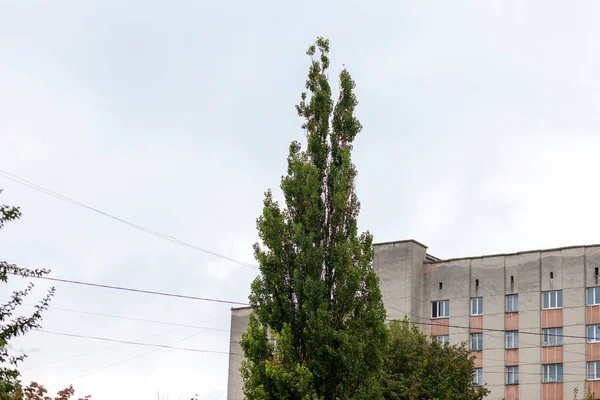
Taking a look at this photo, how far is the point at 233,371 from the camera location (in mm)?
90750

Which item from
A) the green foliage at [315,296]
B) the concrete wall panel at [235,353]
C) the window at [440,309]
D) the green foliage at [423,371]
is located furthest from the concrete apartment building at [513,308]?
the green foliage at [315,296]

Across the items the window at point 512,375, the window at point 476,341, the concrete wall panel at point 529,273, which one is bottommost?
the window at point 512,375

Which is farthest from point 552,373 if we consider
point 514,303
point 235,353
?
point 235,353

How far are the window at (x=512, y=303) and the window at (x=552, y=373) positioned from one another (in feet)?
15.1

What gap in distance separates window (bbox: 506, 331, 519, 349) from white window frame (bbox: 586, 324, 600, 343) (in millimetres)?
5169

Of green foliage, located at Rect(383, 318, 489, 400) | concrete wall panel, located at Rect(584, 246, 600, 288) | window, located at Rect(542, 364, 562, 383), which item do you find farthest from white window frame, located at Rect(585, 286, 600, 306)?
green foliage, located at Rect(383, 318, 489, 400)

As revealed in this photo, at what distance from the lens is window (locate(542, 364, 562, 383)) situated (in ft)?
233

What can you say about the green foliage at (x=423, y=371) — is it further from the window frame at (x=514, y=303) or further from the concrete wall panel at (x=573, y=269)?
the window frame at (x=514, y=303)

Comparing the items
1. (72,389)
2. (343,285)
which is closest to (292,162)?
(343,285)

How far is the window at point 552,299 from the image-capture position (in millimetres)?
72000

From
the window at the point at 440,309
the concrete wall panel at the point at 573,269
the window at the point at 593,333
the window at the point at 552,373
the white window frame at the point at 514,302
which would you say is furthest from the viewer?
the window at the point at 440,309

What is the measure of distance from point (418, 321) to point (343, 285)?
45.6 meters

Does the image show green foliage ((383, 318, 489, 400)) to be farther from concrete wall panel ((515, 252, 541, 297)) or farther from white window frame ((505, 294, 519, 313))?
white window frame ((505, 294, 519, 313))

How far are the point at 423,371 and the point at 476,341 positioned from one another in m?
23.5
